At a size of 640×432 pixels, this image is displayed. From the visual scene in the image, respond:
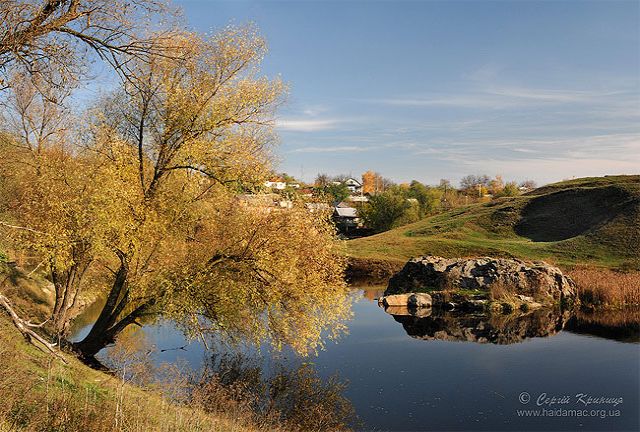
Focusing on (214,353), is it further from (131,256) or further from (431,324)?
(431,324)

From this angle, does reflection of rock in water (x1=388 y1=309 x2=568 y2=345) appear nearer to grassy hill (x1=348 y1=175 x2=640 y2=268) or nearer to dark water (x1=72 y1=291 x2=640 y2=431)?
dark water (x1=72 y1=291 x2=640 y2=431)

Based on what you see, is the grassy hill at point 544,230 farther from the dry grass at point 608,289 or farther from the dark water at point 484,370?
the dark water at point 484,370

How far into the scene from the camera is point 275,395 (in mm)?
18094

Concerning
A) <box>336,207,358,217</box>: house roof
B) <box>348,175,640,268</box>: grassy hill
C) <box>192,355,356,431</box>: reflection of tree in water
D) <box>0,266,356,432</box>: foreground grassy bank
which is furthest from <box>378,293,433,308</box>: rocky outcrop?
<box>336,207,358,217</box>: house roof

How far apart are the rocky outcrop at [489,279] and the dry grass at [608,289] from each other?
1.05m

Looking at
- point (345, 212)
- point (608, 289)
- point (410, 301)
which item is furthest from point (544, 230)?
point (410, 301)

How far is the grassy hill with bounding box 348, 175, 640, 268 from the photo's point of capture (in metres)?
57.3

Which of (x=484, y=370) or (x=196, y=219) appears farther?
(x=484, y=370)

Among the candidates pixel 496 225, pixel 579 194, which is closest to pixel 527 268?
pixel 496 225

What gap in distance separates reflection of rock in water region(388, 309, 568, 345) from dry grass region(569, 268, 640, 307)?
4.43 m

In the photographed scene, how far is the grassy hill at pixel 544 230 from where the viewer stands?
5731 cm

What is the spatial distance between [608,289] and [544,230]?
127 ft

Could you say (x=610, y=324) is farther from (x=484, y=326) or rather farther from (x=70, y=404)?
(x=70, y=404)

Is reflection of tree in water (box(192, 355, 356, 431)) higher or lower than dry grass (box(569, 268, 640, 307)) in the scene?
lower
